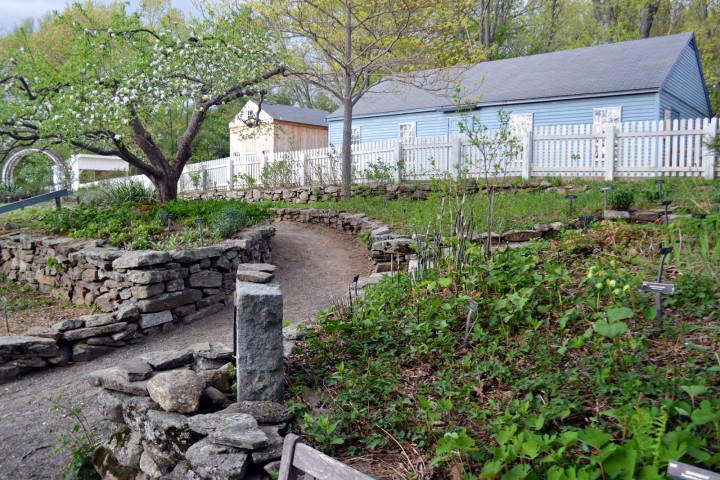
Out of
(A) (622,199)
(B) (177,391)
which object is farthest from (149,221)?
(A) (622,199)

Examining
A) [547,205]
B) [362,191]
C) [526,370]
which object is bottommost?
[526,370]

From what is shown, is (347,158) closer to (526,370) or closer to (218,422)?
(526,370)

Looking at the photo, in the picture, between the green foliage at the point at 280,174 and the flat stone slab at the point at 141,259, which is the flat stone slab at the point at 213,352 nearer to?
the flat stone slab at the point at 141,259

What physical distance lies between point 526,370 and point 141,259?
5042mm

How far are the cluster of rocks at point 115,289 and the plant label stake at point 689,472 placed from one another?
586 cm

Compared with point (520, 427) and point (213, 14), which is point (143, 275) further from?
point (213, 14)

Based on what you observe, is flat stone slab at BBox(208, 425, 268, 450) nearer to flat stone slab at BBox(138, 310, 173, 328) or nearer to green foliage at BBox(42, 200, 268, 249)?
flat stone slab at BBox(138, 310, 173, 328)

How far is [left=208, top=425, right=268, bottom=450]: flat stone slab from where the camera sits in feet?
8.93

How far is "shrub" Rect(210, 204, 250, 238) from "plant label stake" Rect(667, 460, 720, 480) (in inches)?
287

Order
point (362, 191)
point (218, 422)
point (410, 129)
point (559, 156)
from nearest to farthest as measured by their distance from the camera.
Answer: point (218, 422), point (559, 156), point (362, 191), point (410, 129)

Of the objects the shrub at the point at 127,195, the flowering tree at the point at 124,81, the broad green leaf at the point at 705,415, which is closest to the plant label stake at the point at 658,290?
the broad green leaf at the point at 705,415

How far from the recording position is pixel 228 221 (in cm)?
848

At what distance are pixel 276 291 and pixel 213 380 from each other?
28.7 inches

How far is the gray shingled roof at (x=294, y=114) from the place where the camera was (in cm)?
2848
